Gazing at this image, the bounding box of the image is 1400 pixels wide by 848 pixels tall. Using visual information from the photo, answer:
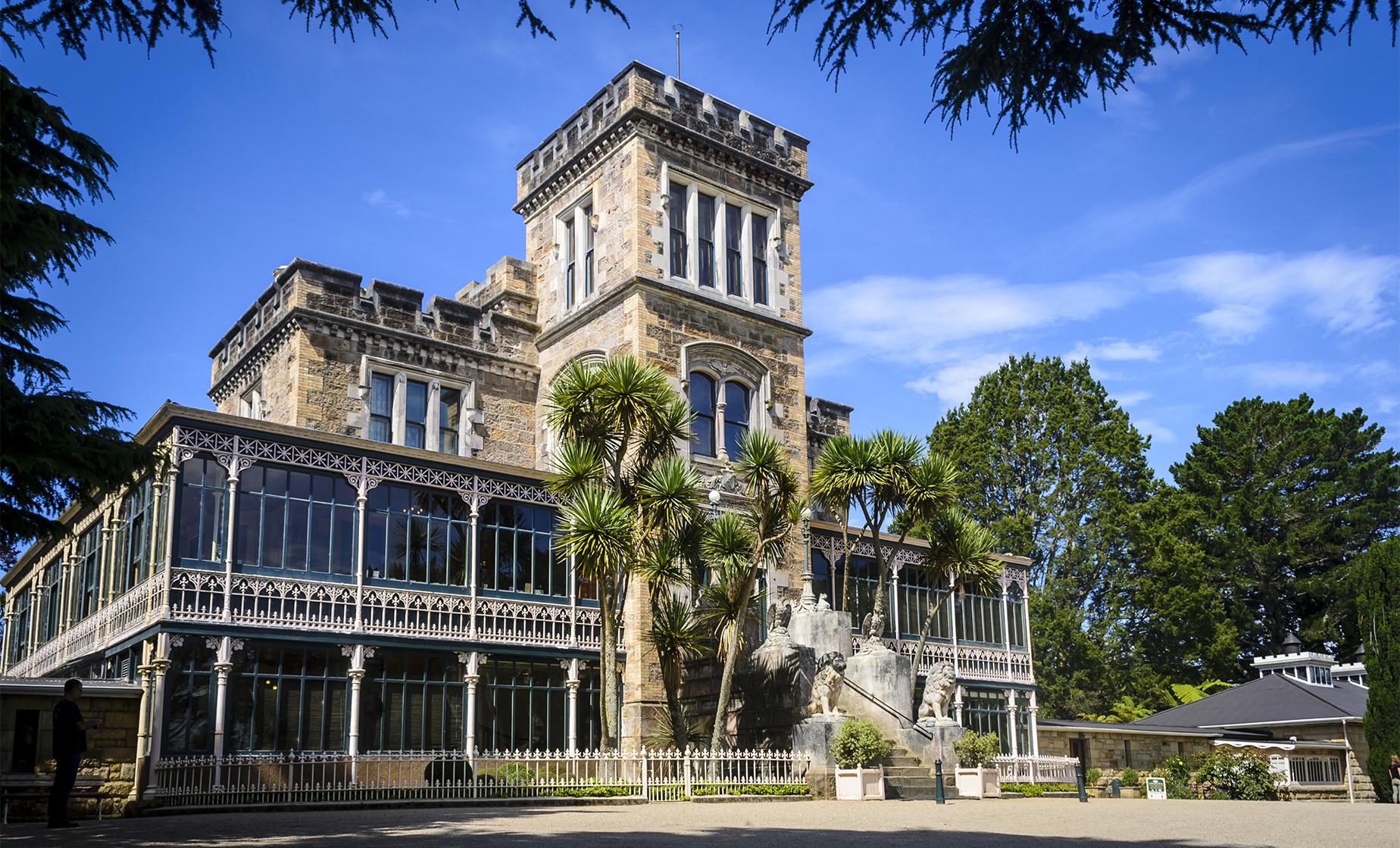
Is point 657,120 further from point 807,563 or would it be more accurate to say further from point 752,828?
point 752,828

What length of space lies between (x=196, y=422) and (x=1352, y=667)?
38.6 metres

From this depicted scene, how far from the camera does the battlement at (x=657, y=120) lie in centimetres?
2667

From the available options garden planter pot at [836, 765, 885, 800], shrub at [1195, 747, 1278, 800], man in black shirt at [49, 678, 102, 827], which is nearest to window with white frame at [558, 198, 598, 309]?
garden planter pot at [836, 765, 885, 800]

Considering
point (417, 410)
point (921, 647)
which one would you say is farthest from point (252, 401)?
point (921, 647)

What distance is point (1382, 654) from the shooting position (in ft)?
98.8

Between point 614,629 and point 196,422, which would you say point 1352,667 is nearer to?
point 614,629

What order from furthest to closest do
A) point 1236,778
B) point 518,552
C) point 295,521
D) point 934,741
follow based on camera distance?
1. point 1236,778
2. point 518,552
3. point 934,741
4. point 295,521

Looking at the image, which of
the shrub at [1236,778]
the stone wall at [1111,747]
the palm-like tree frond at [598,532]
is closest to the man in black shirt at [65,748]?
the palm-like tree frond at [598,532]

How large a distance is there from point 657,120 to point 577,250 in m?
3.65

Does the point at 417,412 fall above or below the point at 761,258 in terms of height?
below

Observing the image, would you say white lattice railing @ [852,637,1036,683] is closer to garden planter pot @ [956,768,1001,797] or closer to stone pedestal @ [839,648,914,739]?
stone pedestal @ [839,648,914,739]

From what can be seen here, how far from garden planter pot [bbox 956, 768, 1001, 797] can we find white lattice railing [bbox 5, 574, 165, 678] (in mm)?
14391

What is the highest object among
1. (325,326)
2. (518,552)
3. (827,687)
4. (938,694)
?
(325,326)

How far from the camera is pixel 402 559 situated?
70.9 feet
